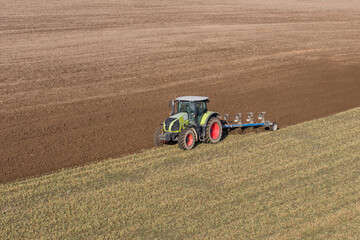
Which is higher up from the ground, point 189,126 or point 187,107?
point 187,107

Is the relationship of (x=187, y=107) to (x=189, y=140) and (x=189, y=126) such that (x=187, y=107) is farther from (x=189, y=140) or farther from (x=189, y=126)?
(x=189, y=140)

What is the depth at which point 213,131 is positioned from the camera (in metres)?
17.3

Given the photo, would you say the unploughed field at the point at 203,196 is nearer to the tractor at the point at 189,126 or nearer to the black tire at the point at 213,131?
the black tire at the point at 213,131

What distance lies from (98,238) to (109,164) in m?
5.00

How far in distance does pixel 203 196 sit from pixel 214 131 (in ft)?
15.7

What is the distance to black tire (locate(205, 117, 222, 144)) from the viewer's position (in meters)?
16.8

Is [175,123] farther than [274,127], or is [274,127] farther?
[274,127]

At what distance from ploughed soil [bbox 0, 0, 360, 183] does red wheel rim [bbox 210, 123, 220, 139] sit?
249cm

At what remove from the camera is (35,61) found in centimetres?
2944

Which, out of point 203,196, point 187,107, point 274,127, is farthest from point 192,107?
point 203,196

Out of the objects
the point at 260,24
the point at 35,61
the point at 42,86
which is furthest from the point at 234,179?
the point at 260,24

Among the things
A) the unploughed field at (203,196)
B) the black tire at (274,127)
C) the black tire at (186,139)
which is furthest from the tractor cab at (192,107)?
the black tire at (274,127)

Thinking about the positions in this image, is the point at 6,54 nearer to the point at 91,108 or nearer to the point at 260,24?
the point at 91,108

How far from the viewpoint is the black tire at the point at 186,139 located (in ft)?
52.7
